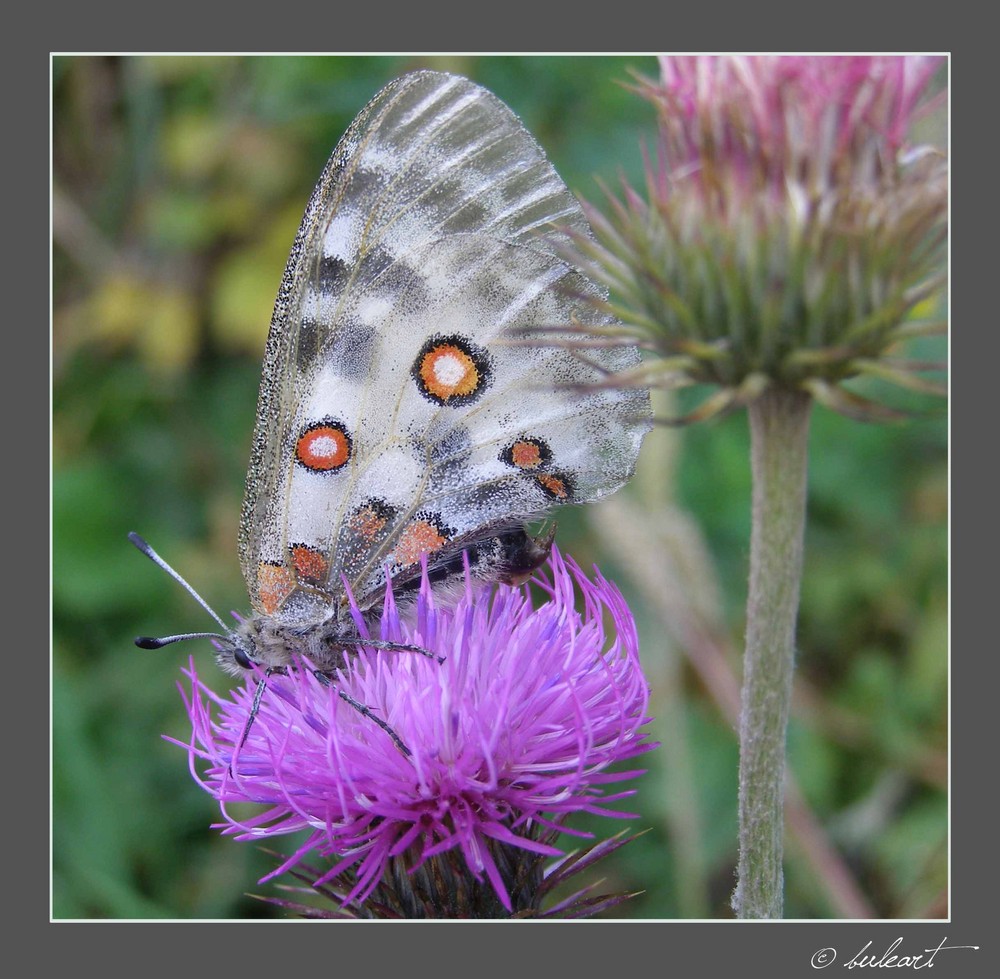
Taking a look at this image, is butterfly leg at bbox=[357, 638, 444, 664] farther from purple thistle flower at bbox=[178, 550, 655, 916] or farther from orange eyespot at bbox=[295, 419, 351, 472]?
orange eyespot at bbox=[295, 419, 351, 472]

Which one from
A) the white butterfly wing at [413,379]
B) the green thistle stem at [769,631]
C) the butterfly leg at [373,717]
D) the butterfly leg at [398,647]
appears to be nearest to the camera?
the green thistle stem at [769,631]

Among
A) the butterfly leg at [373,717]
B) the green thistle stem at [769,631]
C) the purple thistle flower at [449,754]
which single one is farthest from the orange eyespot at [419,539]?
the green thistle stem at [769,631]

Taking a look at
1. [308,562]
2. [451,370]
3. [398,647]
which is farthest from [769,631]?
[308,562]

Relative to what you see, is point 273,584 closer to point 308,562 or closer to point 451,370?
point 308,562

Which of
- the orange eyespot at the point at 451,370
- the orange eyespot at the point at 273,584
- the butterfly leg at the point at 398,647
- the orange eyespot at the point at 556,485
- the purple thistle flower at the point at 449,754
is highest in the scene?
the orange eyespot at the point at 451,370

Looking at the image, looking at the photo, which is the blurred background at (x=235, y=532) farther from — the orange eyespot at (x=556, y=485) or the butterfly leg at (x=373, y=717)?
the butterfly leg at (x=373, y=717)

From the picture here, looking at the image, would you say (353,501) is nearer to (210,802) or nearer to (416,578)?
(416,578)
